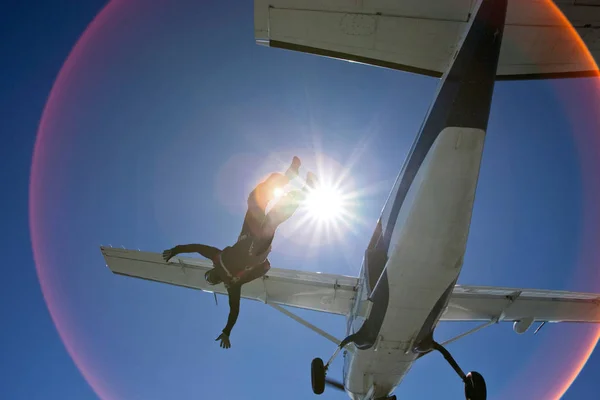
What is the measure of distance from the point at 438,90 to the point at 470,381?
5267 mm

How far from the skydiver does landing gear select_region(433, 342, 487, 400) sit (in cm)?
370

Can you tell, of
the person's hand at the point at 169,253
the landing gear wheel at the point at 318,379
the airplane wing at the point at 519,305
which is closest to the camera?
the person's hand at the point at 169,253

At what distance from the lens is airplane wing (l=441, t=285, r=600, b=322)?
9547 millimetres

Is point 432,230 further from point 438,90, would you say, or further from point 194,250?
point 194,250

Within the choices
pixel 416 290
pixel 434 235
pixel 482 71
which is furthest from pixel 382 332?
pixel 482 71

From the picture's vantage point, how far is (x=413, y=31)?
5773mm

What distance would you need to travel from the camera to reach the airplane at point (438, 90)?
16.0 ft

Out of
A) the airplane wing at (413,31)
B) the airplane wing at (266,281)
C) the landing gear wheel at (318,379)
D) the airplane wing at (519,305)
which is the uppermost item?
the airplane wing at (413,31)

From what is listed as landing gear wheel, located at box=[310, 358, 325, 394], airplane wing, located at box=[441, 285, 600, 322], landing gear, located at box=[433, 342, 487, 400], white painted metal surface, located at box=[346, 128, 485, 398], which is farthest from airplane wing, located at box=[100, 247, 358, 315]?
white painted metal surface, located at box=[346, 128, 485, 398]

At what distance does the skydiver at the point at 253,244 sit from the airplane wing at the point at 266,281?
3.90 meters

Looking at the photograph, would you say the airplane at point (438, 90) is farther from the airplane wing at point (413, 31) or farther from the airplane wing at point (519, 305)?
the airplane wing at point (519, 305)

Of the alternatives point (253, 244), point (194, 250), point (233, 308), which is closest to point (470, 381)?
point (233, 308)

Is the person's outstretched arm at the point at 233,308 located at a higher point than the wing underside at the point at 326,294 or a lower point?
lower

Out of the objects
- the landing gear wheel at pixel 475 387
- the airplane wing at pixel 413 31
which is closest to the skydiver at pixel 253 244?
the airplane wing at pixel 413 31
